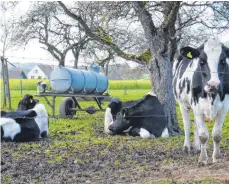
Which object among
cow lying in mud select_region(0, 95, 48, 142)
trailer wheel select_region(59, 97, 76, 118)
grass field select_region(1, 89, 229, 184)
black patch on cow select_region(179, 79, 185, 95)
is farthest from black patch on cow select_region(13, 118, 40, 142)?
trailer wheel select_region(59, 97, 76, 118)

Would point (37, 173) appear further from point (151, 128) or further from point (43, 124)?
point (151, 128)

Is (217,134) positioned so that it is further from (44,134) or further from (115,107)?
(115,107)

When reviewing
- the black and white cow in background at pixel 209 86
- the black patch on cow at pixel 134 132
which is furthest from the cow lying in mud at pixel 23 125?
the black and white cow in background at pixel 209 86

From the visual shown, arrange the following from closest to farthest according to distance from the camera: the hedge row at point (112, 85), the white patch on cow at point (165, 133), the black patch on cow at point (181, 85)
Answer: the black patch on cow at point (181, 85) → the white patch on cow at point (165, 133) → the hedge row at point (112, 85)

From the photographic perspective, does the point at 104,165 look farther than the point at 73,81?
No

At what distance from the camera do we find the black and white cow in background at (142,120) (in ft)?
36.2

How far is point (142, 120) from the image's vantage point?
11.4m

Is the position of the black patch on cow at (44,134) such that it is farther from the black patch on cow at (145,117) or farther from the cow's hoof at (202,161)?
the cow's hoof at (202,161)

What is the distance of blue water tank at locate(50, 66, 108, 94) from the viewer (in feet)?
55.3

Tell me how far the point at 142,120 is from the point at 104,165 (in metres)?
4.52

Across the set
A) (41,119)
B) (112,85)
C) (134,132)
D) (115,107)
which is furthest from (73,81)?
(112,85)

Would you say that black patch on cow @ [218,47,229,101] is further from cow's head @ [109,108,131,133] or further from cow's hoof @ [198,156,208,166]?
cow's head @ [109,108,131,133]

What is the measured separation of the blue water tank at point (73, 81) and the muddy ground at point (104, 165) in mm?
7632

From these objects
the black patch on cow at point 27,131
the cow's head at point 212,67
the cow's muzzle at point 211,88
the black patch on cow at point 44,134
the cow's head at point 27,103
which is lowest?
the black patch on cow at point 44,134
